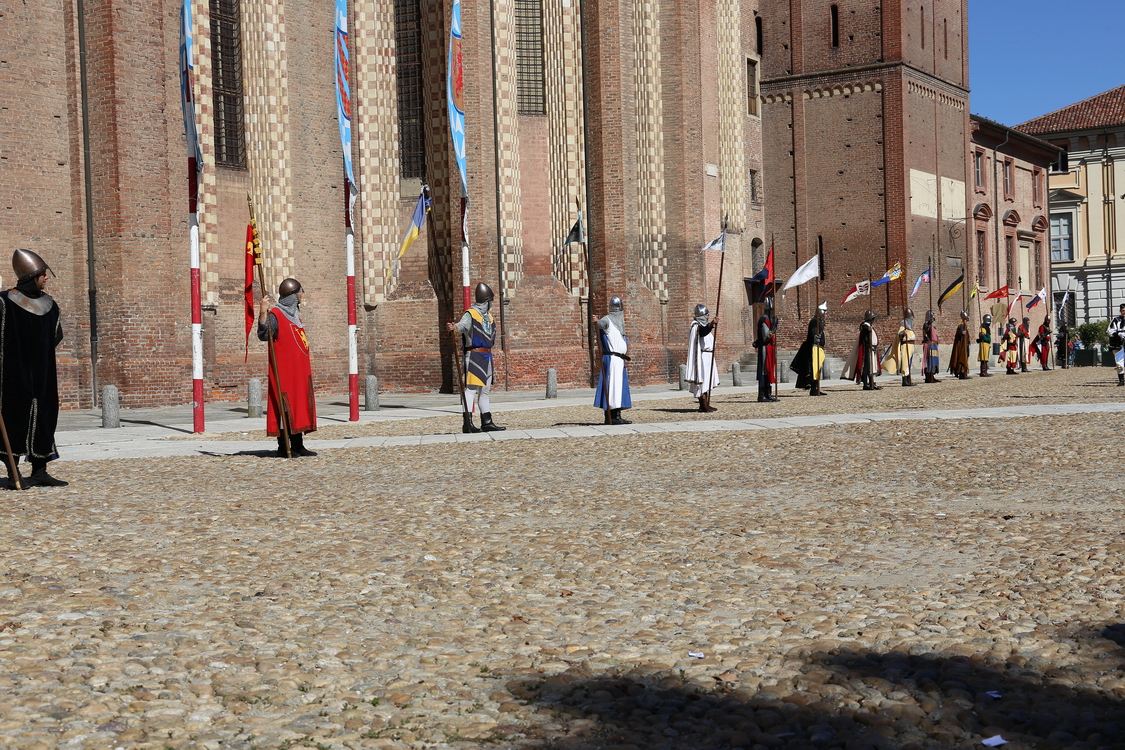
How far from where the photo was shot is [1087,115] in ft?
221

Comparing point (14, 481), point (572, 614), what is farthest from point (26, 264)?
point (572, 614)

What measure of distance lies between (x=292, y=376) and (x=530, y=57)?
19762 mm

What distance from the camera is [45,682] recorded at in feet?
13.2

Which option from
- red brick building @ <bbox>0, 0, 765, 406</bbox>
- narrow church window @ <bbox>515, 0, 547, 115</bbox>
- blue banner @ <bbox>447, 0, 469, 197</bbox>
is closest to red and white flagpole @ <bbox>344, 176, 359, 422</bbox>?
blue banner @ <bbox>447, 0, 469, 197</bbox>

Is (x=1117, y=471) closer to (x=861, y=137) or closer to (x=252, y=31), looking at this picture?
(x=252, y=31)

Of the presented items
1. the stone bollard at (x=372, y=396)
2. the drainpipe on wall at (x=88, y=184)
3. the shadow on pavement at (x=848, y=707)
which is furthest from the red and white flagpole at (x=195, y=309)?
the shadow on pavement at (x=848, y=707)

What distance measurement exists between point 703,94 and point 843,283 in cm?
1329

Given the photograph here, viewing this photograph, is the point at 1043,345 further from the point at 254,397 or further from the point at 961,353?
the point at 254,397

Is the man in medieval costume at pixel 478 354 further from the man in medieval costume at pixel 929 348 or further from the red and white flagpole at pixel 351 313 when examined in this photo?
the man in medieval costume at pixel 929 348

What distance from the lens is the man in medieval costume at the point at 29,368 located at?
32.9 ft

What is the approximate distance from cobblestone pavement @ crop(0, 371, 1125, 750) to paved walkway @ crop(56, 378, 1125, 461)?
4.29m

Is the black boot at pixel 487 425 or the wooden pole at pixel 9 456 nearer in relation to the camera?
the wooden pole at pixel 9 456

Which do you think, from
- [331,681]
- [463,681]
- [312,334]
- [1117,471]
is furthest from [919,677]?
[312,334]

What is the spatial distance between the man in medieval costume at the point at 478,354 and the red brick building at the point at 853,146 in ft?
98.8
